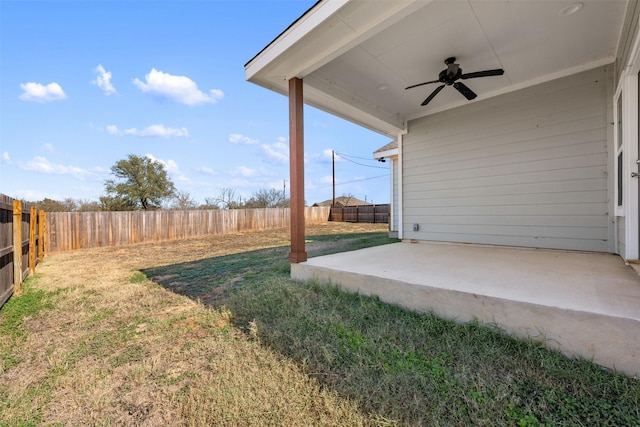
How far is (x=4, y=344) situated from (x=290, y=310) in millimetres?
2215

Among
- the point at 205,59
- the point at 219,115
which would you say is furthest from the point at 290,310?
the point at 219,115

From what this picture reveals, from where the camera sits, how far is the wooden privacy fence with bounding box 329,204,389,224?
15305 mm

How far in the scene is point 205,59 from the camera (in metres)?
6.93

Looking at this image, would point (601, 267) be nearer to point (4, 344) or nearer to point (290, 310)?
point (290, 310)

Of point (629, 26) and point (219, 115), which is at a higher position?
point (219, 115)

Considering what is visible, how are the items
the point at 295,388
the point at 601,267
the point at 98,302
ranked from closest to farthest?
the point at 295,388 < the point at 601,267 < the point at 98,302

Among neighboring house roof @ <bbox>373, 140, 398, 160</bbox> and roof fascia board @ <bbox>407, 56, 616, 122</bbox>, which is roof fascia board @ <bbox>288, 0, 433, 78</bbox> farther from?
neighboring house roof @ <bbox>373, 140, 398, 160</bbox>

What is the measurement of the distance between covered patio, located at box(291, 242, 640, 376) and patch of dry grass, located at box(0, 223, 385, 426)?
1.09 meters

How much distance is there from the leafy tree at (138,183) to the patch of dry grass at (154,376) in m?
14.1

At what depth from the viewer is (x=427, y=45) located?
9.42 ft

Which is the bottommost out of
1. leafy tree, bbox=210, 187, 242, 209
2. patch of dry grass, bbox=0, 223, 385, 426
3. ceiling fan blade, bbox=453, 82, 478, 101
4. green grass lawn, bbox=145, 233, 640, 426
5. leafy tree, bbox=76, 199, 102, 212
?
patch of dry grass, bbox=0, 223, 385, 426

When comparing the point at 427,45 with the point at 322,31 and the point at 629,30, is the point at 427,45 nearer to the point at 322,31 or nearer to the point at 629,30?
the point at 322,31

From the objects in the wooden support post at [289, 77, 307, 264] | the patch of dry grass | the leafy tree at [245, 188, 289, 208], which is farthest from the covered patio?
the leafy tree at [245, 188, 289, 208]

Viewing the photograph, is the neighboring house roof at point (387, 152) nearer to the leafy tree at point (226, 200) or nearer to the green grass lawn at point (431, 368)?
the green grass lawn at point (431, 368)
